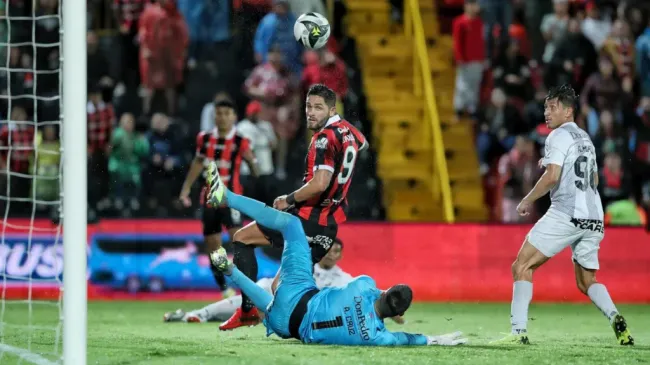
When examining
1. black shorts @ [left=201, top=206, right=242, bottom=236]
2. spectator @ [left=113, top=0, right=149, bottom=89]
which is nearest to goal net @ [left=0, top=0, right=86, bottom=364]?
spectator @ [left=113, top=0, right=149, bottom=89]

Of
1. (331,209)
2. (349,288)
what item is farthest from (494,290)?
(349,288)

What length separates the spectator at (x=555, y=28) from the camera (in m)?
17.0

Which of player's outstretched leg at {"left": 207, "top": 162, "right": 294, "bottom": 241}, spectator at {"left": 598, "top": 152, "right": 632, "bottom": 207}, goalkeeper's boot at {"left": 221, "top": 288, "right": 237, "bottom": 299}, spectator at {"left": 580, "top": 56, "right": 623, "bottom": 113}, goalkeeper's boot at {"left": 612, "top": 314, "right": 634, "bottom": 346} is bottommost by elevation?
goalkeeper's boot at {"left": 221, "top": 288, "right": 237, "bottom": 299}

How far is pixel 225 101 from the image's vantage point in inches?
483

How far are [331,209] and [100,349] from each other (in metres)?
2.12

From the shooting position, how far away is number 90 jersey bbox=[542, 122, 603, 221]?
29.8ft

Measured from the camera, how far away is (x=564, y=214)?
360 inches

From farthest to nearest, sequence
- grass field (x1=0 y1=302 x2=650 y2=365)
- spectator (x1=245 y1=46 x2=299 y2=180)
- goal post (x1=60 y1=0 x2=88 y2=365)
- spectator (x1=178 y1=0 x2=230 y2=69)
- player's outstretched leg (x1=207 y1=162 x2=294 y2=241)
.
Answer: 1. spectator (x1=178 y1=0 x2=230 y2=69)
2. spectator (x1=245 y1=46 x2=299 y2=180)
3. player's outstretched leg (x1=207 y1=162 x2=294 y2=241)
4. grass field (x1=0 y1=302 x2=650 y2=365)
5. goal post (x1=60 y1=0 x2=88 y2=365)

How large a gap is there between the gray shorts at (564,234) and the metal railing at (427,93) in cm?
561

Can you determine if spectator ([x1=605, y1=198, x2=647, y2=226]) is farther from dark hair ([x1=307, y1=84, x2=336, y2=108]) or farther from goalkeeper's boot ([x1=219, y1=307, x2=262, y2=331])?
dark hair ([x1=307, y1=84, x2=336, y2=108])

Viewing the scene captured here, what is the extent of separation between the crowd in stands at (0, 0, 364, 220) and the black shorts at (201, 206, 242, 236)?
2563mm

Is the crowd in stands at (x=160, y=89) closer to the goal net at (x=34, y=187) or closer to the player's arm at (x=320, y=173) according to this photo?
the goal net at (x=34, y=187)

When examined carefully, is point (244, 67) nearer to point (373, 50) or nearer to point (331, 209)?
point (373, 50)

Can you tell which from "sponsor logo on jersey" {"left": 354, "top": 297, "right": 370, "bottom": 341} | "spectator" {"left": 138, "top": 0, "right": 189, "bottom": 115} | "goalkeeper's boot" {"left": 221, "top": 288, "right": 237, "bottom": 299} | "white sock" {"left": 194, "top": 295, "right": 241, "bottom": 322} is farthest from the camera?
"spectator" {"left": 138, "top": 0, "right": 189, "bottom": 115}
